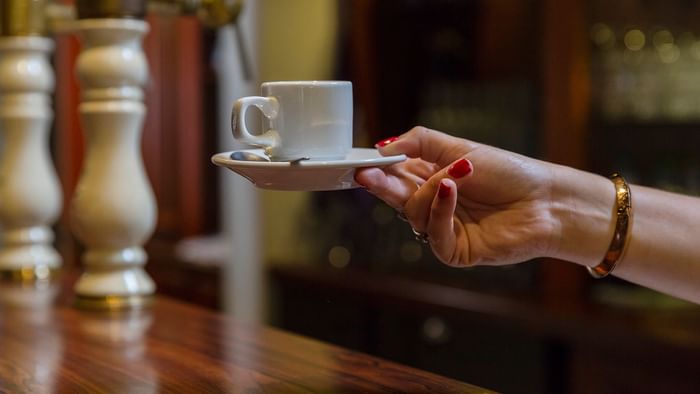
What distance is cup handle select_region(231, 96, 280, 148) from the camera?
692mm

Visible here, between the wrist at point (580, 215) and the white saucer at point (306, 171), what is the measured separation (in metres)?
0.14

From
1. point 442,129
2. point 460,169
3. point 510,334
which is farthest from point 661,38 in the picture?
point 460,169

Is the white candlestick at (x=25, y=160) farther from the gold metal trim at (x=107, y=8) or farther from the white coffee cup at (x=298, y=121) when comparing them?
the white coffee cup at (x=298, y=121)

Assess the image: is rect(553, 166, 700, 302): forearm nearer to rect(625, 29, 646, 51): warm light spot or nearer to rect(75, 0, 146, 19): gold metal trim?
rect(75, 0, 146, 19): gold metal trim

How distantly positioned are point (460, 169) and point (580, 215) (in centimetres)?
13

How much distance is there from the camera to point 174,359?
83 cm

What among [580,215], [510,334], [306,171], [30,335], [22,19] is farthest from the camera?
[510,334]

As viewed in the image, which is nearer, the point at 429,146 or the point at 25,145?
the point at 429,146

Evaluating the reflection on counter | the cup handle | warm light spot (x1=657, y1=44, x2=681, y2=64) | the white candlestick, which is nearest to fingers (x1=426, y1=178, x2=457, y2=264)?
the cup handle

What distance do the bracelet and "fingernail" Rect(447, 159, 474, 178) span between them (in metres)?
0.16

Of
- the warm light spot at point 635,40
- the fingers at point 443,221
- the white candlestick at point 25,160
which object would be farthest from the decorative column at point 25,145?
the warm light spot at point 635,40

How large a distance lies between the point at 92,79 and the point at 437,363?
142 cm

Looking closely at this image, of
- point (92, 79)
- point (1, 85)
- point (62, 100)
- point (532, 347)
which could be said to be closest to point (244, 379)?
point (92, 79)

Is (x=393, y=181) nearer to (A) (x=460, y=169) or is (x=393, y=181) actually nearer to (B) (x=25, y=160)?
(A) (x=460, y=169)
